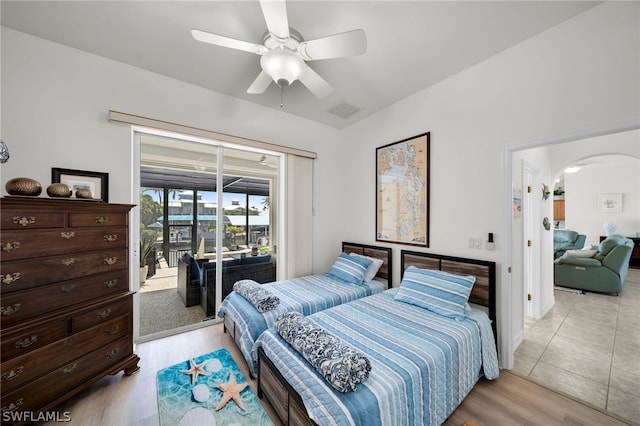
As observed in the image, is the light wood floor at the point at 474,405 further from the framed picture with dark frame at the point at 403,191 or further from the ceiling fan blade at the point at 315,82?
the ceiling fan blade at the point at 315,82

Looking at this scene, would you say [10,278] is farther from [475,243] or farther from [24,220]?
[475,243]

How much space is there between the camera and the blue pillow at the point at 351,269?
315cm

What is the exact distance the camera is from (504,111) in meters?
2.25

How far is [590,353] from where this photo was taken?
7.99ft

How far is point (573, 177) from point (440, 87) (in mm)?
8129

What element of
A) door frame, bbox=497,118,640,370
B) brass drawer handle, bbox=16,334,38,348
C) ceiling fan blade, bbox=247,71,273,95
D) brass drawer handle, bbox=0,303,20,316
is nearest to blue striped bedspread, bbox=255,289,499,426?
door frame, bbox=497,118,640,370

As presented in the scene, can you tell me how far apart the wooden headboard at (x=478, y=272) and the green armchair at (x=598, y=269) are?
11.6 feet

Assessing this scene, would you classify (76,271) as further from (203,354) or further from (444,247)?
(444,247)

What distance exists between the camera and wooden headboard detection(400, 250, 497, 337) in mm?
2264

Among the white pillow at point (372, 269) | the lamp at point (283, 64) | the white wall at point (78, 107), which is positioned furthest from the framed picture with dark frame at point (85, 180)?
the white pillow at point (372, 269)

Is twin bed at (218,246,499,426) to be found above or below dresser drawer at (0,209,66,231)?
below

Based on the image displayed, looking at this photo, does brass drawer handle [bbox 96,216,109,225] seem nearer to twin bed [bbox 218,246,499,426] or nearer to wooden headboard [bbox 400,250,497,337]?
twin bed [bbox 218,246,499,426]

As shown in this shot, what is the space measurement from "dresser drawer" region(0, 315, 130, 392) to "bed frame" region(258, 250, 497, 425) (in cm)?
127

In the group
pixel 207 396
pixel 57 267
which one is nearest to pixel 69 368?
pixel 57 267
